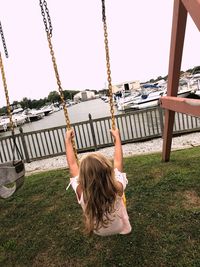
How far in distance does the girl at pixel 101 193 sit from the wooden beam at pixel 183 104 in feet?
3.70

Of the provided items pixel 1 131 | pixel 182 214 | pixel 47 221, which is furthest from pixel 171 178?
pixel 1 131

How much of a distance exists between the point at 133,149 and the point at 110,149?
2.65ft

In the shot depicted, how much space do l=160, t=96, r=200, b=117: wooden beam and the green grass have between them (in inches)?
45.8

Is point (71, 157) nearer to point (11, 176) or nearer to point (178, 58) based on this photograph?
point (11, 176)

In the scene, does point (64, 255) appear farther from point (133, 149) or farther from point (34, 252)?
point (133, 149)

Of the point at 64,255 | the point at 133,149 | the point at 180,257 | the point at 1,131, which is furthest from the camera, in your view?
the point at 1,131

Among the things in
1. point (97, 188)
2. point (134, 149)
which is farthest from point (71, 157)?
point (134, 149)

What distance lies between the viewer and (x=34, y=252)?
2938 mm

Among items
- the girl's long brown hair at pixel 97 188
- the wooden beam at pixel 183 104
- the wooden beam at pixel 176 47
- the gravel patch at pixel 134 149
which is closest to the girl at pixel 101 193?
the girl's long brown hair at pixel 97 188

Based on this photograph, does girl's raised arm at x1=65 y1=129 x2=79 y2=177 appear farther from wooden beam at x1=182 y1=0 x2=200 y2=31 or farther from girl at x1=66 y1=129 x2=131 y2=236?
wooden beam at x1=182 y1=0 x2=200 y2=31

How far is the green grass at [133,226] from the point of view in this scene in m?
2.61

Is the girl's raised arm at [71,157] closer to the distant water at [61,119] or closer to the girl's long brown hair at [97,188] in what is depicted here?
the girl's long brown hair at [97,188]

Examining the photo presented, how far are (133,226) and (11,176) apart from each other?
71.6 inches

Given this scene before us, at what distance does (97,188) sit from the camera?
6.64ft
